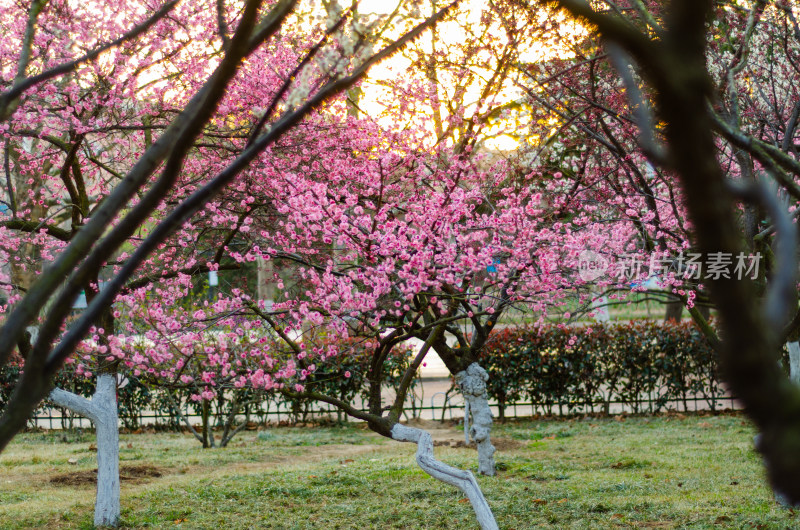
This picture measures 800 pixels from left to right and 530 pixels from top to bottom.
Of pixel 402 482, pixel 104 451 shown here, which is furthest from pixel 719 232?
pixel 402 482

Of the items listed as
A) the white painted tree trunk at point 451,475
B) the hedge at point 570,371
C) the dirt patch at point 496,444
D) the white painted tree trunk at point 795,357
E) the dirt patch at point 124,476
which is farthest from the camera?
the hedge at point 570,371

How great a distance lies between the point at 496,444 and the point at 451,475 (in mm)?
4263

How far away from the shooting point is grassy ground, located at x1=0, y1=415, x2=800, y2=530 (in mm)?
5281

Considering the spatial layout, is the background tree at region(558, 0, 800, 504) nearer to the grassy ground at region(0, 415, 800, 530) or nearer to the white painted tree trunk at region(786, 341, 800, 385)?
the grassy ground at region(0, 415, 800, 530)

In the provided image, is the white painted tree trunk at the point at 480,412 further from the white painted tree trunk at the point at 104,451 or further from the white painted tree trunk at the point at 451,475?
the white painted tree trunk at the point at 104,451

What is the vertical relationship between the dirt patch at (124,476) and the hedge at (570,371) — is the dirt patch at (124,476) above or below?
below

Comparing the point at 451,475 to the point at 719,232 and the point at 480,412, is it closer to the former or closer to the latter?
the point at 480,412

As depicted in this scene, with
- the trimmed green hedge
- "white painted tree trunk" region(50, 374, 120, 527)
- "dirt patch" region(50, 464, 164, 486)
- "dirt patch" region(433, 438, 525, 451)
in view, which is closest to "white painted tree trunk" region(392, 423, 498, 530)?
"white painted tree trunk" region(50, 374, 120, 527)

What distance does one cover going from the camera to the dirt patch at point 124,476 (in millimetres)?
7113

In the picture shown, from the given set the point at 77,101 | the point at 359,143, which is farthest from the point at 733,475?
the point at 77,101

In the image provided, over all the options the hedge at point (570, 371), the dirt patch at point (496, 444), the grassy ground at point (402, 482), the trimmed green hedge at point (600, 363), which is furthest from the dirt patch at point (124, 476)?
the trimmed green hedge at point (600, 363)

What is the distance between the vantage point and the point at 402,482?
21.4 feet

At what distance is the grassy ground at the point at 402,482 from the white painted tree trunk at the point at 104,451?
157 millimetres

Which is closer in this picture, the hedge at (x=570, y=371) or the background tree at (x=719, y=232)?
the background tree at (x=719, y=232)
